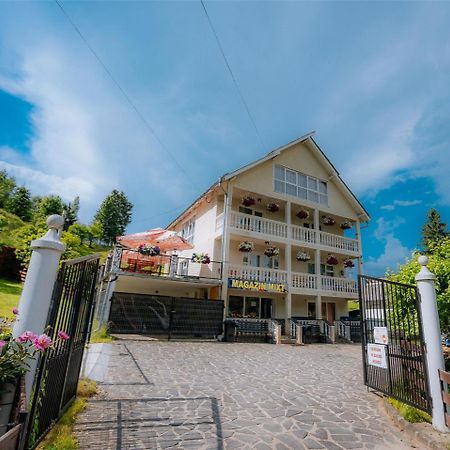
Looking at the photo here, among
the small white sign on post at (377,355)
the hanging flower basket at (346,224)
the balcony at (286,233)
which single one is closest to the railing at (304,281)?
the balcony at (286,233)

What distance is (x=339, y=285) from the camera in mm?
20078

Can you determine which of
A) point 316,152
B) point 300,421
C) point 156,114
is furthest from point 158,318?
point 316,152

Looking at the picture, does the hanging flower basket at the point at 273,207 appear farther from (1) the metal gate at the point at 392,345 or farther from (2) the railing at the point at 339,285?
(1) the metal gate at the point at 392,345

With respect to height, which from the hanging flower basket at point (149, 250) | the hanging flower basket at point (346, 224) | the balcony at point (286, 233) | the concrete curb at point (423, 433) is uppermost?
the hanging flower basket at point (346, 224)

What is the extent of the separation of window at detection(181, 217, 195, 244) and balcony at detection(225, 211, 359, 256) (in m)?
4.74

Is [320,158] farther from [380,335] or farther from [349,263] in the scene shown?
[380,335]

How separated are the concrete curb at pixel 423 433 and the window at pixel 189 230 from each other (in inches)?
714

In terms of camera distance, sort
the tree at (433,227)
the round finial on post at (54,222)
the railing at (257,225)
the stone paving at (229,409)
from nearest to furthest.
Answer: the round finial on post at (54,222)
the stone paving at (229,409)
the railing at (257,225)
the tree at (433,227)

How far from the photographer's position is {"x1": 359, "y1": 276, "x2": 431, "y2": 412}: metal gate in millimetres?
4953

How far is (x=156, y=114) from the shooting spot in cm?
1048

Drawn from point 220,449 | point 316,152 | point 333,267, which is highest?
point 316,152

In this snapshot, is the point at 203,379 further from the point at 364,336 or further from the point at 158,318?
the point at 158,318

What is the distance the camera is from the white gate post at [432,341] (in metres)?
4.36

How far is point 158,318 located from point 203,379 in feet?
24.5
